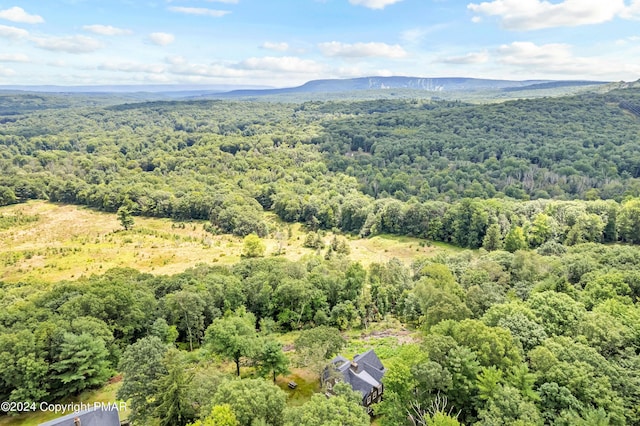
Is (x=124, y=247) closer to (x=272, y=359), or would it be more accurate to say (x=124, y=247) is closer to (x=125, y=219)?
(x=125, y=219)

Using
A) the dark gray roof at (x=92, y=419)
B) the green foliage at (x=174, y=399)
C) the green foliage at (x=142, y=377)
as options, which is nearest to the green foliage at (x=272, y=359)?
the green foliage at (x=174, y=399)

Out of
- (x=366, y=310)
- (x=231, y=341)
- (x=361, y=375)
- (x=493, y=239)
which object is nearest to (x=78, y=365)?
(x=231, y=341)

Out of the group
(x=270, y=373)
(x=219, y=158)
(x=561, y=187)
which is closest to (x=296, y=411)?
(x=270, y=373)

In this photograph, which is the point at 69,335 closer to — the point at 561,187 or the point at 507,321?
the point at 507,321

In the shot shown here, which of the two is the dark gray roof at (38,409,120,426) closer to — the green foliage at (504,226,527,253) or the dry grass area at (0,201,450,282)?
the dry grass area at (0,201,450,282)

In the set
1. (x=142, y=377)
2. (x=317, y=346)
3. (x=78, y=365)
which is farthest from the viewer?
(x=78, y=365)

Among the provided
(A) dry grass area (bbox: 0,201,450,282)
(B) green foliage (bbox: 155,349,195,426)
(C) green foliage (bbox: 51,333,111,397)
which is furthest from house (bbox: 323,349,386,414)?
(A) dry grass area (bbox: 0,201,450,282)
